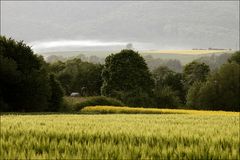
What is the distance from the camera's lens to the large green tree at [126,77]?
79.8 metres

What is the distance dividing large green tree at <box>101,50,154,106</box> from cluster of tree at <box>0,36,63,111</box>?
26.1m

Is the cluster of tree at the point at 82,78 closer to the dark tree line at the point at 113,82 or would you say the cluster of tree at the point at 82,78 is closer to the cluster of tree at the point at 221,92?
the dark tree line at the point at 113,82

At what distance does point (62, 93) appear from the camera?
195 ft

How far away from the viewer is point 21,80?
51.3 meters

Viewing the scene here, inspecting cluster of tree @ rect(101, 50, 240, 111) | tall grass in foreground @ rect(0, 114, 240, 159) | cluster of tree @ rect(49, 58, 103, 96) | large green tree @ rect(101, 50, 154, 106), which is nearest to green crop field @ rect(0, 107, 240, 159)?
tall grass in foreground @ rect(0, 114, 240, 159)

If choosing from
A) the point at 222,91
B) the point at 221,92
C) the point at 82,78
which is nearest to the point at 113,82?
the point at 221,92

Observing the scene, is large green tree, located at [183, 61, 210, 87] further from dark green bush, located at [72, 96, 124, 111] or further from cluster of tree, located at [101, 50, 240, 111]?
dark green bush, located at [72, 96, 124, 111]

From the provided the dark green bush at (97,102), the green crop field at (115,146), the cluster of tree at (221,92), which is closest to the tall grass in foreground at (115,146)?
the green crop field at (115,146)

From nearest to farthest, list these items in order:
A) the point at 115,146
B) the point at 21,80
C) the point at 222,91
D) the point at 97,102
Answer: the point at 115,146 → the point at 21,80 → the point at 97,102 → the point at 222,91

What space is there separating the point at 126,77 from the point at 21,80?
33.7 metres

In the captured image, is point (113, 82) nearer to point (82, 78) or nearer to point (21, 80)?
point (82, 78)

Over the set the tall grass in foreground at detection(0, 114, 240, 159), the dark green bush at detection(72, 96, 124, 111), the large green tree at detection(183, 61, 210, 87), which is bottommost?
the dark green bush at detection(72, 96, 124, 111)

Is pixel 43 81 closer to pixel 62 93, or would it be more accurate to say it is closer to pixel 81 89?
pixel 62 93

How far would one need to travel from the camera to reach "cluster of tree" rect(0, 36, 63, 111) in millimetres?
50688
